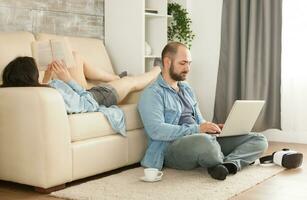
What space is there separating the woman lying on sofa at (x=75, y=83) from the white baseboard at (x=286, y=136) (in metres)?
1.50

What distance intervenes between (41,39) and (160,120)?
43.0 inches

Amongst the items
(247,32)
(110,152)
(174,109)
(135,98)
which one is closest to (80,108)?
(110,152)

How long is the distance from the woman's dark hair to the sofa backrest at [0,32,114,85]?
351mm

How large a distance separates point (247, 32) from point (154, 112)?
188 centimetres

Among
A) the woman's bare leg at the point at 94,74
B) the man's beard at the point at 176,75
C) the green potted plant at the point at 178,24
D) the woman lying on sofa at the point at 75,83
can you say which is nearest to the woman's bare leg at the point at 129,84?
the woman lying on sofa at the point at 75,83

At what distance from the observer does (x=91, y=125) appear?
284 cm

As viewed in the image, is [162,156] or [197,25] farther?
[197,25]

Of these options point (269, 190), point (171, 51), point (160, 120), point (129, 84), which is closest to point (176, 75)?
point (171, 51)

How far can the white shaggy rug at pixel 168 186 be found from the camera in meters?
2.48

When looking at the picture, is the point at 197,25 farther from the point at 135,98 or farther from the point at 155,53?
the point at 135,98

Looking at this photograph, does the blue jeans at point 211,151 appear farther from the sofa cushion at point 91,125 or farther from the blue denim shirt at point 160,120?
the sofa cushion at point 91,125

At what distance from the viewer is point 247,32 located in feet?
14.9

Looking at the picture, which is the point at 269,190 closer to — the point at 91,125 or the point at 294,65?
the point at 91,125

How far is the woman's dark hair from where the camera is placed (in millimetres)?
2705
